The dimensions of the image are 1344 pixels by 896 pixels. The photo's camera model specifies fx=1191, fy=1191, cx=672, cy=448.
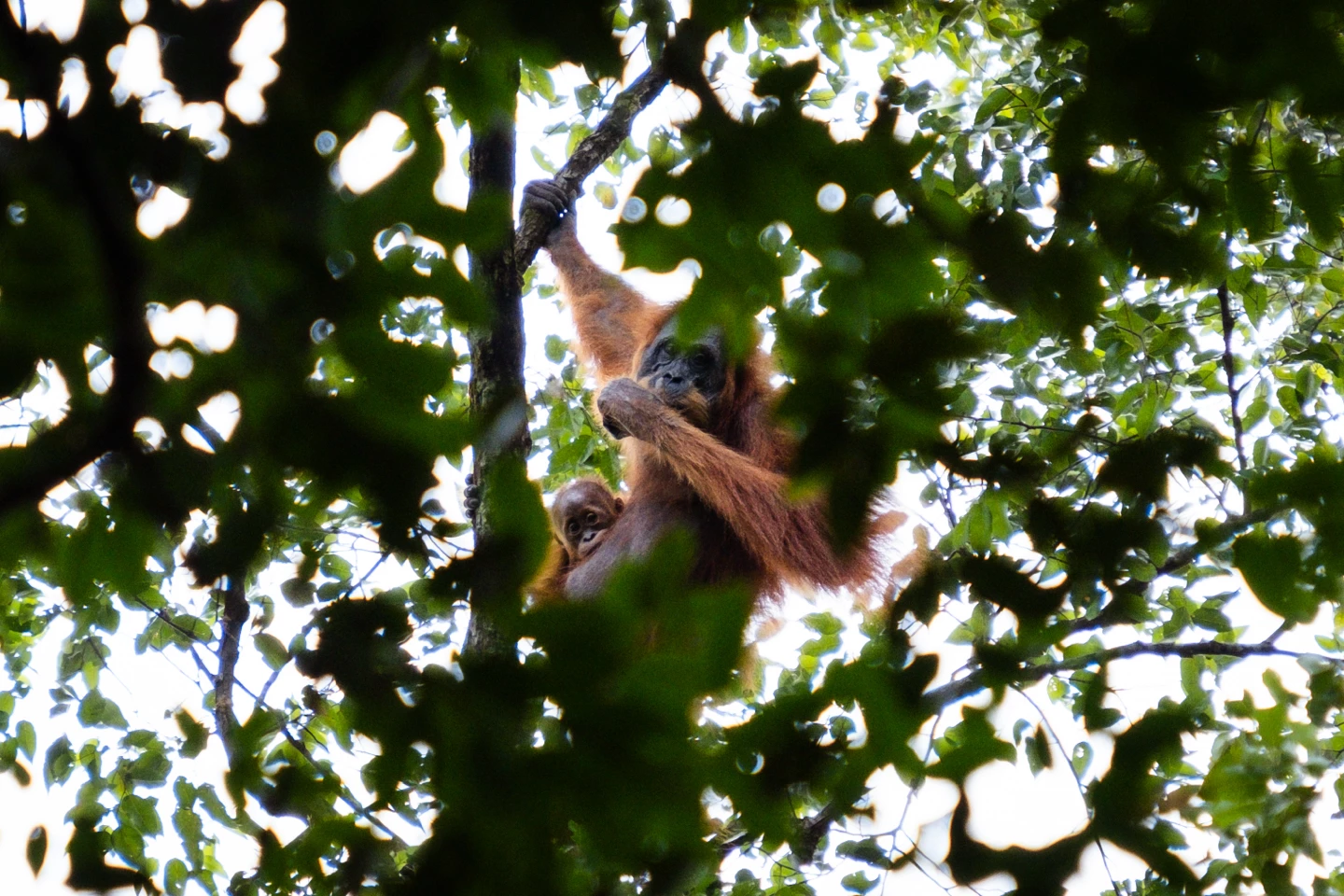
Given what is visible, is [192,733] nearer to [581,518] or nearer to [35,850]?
[35,850]

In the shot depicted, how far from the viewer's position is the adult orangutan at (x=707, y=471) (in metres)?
4.82

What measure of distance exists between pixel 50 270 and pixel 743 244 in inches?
23.0

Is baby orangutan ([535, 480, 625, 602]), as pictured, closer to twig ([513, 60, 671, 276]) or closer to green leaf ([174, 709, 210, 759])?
twig ([513, 60, 671, 276])

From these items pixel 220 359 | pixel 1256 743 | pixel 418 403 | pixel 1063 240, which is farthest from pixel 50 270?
pixel 1256 743

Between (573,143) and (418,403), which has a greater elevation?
(573,143)

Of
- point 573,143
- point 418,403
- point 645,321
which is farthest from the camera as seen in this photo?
point 645,321

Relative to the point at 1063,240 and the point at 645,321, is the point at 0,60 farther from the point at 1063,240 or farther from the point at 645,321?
the point at 645,321

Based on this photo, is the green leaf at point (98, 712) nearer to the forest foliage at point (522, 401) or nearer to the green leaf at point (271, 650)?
the green leaf at point (271, 650)

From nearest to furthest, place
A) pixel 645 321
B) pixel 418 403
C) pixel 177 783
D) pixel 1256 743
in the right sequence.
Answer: pixel 418 403 → pixel 1256 743 → pixel 177 783 → pixel 645 321

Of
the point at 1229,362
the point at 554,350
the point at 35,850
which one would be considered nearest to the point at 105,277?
the point at 35,850

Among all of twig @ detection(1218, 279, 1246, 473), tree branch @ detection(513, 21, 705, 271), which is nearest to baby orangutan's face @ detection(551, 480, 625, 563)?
tree branch @ detection(513, 21, 705, 271)

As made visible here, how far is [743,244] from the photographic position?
109 cm

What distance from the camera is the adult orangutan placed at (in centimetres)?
482

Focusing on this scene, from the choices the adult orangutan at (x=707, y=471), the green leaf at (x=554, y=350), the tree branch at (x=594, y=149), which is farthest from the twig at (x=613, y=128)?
the green leaf at (x=554, y=350)
